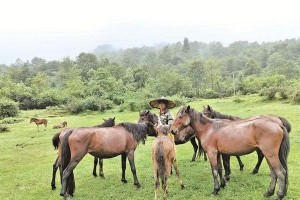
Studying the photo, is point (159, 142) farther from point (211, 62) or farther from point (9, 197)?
point (211, 62)

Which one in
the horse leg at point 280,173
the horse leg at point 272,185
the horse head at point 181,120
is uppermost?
the horse head at point 181,120

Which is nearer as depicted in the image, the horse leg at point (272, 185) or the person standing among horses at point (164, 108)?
the horse leg at point (272, 185)

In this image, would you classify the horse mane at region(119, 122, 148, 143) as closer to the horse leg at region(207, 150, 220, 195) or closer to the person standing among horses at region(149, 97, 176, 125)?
the person standing among horses at region(149, 97, 176, 125)

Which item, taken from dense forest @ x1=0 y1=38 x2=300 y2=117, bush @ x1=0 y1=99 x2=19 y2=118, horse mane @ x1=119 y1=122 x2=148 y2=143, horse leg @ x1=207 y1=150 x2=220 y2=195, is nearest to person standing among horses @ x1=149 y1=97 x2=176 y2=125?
horse mane @ x1=119 y1=122 x2=148 y2=143

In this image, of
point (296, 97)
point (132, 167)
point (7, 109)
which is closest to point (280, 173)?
point (132, 167)

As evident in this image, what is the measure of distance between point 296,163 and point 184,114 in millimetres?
4919

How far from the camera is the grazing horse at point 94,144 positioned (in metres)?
7.99

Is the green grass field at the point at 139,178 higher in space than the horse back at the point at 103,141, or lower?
lower

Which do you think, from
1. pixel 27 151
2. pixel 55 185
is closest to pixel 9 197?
pixel 55 185

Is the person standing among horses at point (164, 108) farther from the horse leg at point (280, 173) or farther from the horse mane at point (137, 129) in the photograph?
the horse leg at point (280, 173)

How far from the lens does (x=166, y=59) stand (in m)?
127

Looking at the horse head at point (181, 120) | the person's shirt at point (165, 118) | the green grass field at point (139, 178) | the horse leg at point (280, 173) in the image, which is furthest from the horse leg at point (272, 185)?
the person's shirt at point (165, 118)

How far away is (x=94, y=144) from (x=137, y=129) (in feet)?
4.75

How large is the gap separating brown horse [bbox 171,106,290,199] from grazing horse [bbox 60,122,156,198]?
1463 millimetres
